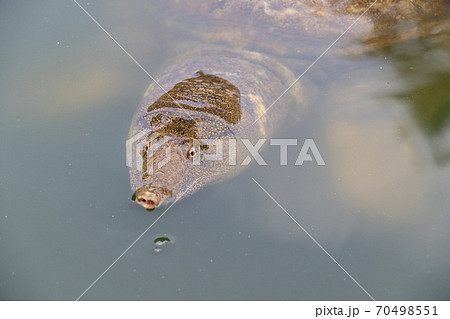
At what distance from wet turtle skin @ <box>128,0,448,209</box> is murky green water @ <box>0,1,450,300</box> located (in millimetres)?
191

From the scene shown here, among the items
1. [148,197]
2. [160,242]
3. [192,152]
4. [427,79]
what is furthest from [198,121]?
[427,79]

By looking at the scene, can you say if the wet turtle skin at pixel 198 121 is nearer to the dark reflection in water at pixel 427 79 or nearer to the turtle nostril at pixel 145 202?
the turtle nostril at pixel 145 202

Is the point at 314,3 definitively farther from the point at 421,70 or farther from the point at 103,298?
the point at 103,298

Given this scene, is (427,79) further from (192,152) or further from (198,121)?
(192,152)

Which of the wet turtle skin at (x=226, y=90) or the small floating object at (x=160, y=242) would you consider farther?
the wet turtle skin at (x=226, y=90)

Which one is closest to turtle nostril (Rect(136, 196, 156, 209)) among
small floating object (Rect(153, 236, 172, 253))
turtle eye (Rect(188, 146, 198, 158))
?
small floating object (Rect(153, 236, 172, 253))

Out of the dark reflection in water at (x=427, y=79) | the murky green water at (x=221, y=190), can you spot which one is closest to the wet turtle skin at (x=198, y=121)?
the murky green water at (x=221, y=190)

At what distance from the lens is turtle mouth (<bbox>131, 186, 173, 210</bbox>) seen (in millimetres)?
3383

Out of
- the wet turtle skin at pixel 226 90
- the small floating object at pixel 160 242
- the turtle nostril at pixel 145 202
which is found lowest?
the small floating object at pixel 160 242

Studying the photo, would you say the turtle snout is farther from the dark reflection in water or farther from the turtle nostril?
the dark reflection in water

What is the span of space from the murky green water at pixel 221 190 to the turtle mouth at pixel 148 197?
0.16 meters

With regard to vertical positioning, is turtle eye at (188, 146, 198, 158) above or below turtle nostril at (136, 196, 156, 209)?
above

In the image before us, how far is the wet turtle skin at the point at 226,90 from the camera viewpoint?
3615 millimetres

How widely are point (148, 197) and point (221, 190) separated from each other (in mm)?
761
